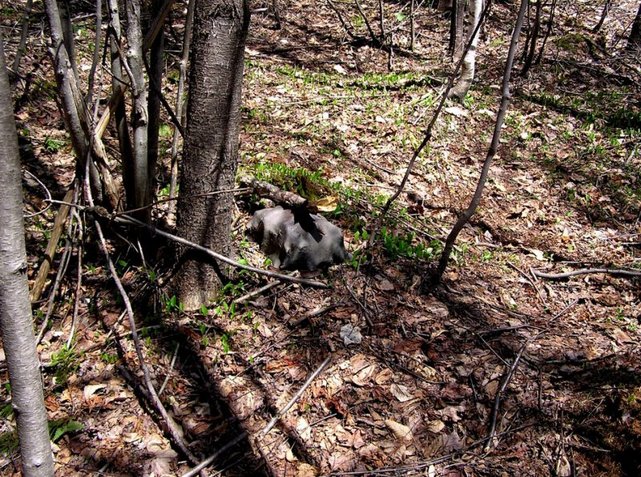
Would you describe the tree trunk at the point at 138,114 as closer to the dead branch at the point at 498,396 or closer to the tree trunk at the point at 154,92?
the tree trunk at the point at 154,92

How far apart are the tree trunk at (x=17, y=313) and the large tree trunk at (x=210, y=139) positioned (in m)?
1.86

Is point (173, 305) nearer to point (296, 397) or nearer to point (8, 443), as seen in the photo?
point (296, 397)

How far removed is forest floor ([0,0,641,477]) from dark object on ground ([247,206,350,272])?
13cm

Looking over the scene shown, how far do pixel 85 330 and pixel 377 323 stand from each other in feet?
6.96

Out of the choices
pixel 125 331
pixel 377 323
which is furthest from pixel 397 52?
pixel 125 331

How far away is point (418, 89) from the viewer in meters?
8.37

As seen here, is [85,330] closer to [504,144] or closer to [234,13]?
[234,13]

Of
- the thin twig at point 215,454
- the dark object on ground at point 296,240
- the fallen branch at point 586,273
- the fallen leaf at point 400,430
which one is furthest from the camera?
the fallen branch at point 586,273

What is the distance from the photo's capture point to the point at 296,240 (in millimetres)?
4152

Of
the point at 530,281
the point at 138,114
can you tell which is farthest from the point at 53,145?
the point at 530,281

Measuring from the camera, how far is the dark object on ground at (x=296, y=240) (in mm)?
4172

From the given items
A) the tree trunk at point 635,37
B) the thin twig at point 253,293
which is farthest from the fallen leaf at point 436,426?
the tree trunk at point 635,37

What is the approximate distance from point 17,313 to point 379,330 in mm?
2687

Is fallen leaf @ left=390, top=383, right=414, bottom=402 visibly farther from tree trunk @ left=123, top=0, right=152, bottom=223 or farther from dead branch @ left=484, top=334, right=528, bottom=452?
tree trunk @ left=123, top=0, right=152, bottom=223
